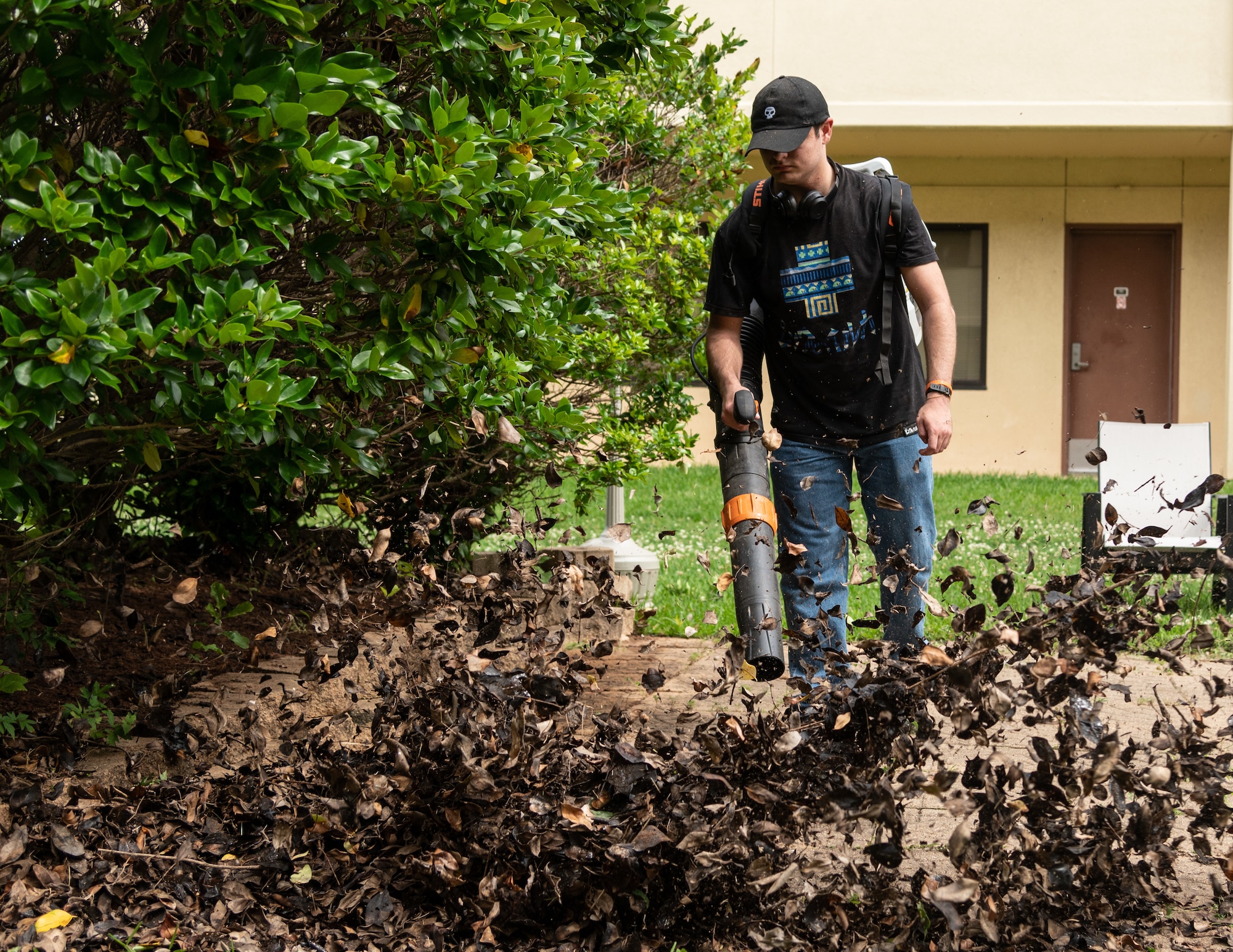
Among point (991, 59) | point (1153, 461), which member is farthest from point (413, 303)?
point (991, 59)

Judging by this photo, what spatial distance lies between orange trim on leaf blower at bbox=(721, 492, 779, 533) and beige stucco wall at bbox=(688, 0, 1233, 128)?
897 cm

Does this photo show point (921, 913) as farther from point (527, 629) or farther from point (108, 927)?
point (108, 927)

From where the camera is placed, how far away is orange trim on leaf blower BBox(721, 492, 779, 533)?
365 cm

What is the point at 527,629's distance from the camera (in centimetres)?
306

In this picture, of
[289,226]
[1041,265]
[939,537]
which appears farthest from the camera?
[1041,265]

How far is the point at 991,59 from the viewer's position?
11.7 m

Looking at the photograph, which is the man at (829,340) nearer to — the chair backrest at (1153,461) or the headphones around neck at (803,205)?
the headphones around neck at (803,205)

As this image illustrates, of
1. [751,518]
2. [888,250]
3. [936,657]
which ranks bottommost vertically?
[936,657]

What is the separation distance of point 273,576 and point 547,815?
111 inches

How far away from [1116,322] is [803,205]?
10.8 metres

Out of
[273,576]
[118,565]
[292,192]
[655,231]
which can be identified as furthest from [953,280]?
[292,192]

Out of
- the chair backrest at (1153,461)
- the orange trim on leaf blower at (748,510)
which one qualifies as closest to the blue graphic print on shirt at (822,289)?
the orange trim on leaf blower at (748,510)

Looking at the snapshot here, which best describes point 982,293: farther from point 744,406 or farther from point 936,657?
point 936,657

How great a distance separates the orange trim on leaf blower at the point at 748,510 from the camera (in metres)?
3.65
